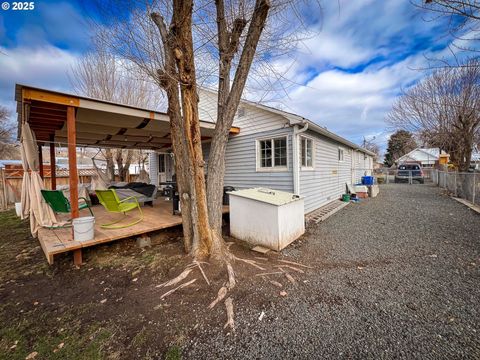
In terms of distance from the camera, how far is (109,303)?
253cm

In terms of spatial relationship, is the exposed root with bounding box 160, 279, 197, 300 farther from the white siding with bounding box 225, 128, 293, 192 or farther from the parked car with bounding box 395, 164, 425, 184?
the parked car with bounding box 395, 164, 425, 184

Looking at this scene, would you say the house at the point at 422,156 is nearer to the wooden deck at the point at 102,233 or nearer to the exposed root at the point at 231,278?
the wooden deck at the point at 102,233

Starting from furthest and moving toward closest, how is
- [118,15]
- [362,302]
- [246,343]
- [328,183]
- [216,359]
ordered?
[328,183], [118,15], [362,302], [246,343], [216,359]

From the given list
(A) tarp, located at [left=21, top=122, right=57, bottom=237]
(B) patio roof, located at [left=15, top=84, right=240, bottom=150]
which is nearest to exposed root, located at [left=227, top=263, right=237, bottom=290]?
(B) patio roof, located at [left=15, top=84, right=240, bottom=150]

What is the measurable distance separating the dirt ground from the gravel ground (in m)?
0.30

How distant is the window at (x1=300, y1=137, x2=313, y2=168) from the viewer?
20.6 feet

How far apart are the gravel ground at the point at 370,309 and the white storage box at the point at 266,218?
376mm

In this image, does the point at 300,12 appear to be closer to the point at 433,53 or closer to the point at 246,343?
the point at 433,53

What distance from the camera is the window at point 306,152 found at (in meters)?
6.29

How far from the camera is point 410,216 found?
617 centimetres

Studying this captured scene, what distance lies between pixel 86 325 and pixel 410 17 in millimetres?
5966

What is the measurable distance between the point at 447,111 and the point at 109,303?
1591 cm

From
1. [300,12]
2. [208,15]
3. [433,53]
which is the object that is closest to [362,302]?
[433,53]

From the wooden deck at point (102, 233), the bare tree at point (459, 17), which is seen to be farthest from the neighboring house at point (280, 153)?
the bare tree at point (459, 17)
